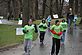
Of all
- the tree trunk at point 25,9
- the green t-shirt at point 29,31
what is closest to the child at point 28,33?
the green t-shirt at point 29,31

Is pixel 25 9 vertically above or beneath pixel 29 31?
above

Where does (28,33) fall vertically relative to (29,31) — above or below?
below

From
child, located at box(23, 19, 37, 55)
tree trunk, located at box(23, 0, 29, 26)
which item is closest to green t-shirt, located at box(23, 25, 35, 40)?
child, located at box(23, 19, 37, 55)

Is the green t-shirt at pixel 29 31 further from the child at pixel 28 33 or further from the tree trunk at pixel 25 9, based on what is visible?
the tree trunk at pixel 25 9

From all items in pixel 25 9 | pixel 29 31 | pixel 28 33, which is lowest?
pixel 28 33

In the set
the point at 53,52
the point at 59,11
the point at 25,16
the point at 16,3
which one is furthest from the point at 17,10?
the point at 53,52

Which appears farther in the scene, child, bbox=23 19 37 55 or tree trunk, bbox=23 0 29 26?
tree trunk, bbox=23 0 29 26

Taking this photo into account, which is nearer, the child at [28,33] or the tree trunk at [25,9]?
the child at [28,33]

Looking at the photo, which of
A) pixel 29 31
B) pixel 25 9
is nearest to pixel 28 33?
pixel 29 31

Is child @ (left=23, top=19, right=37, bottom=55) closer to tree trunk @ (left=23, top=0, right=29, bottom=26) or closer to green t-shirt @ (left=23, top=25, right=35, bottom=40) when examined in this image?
green t-shirt @ (left=23, top=25, right=35, bottom=40)

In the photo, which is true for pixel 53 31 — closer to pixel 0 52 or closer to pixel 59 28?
pixel 59 28

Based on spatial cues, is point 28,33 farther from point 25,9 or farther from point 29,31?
point 25,9

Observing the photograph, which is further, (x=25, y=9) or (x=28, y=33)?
(x=25, y=9)

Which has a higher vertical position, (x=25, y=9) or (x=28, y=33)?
(x=25, y=9)
